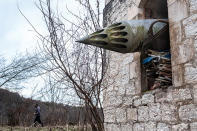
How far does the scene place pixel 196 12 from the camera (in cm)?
237


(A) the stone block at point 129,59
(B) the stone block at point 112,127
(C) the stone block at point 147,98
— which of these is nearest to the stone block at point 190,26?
(C) the stone block at point 147,98

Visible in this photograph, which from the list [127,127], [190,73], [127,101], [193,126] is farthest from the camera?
[127,101]

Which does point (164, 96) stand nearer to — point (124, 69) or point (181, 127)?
point (181, 127)

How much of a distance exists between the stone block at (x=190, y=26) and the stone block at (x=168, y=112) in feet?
2.49

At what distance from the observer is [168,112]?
2.55 metres

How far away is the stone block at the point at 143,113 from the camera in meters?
2.90

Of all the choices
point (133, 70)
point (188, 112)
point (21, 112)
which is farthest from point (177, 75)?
point (21, 112)

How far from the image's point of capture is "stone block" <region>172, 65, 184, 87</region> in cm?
245

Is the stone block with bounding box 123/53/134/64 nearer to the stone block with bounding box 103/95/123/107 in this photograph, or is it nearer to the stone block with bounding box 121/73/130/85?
the stone block with bounding box 121/73/130/85

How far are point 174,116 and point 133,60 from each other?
114 centimetres

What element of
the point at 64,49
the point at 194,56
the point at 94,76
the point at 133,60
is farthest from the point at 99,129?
the point at 194,56

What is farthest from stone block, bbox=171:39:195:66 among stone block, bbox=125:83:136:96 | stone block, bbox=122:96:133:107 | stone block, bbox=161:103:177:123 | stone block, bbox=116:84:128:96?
stone block, bbox=116:84:128:96

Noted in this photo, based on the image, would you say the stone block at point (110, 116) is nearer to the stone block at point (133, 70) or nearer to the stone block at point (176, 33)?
the stone block at point (133, 70)

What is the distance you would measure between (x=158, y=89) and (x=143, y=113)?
41 cm
